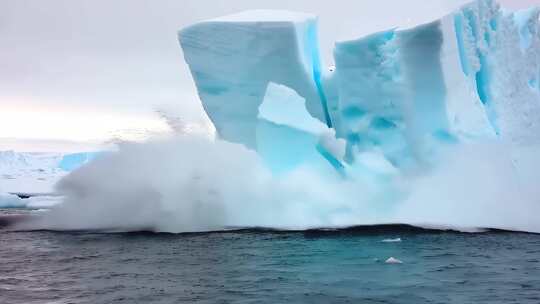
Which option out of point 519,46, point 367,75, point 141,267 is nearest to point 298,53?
point 367,75

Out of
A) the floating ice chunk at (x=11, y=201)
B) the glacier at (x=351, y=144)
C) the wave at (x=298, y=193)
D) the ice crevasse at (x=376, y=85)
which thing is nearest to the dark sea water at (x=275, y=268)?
the wave at (x=298, y=193)

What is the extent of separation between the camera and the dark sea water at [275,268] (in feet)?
27.0

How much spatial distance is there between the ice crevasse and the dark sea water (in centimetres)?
260

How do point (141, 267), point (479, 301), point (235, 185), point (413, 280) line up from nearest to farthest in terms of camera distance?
point (479, 301) → point (413, 280) → point (141, 267) → point (235, 185)

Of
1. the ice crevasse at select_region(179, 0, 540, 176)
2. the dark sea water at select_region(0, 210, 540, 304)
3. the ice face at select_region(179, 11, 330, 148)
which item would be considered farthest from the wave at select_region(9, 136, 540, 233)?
the ice face at select_region(179, 11, 330, 148)

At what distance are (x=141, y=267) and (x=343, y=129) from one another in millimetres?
8100

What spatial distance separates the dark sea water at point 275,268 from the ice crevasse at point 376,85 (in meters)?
2.60

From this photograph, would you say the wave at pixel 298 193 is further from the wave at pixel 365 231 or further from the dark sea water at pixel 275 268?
the dark sea water at pixel 275 268

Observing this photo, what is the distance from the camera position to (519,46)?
1686cm

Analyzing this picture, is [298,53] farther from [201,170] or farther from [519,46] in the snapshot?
[519,46]

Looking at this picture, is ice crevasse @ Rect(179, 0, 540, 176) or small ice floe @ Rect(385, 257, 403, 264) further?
ice crevasse @ Rect(179, 0, 540, 176)

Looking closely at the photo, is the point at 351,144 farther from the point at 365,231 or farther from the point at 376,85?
the point at 365,231

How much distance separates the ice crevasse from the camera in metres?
15.8

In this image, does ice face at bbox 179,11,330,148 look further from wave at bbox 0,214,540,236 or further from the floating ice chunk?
the floating ice chunk
